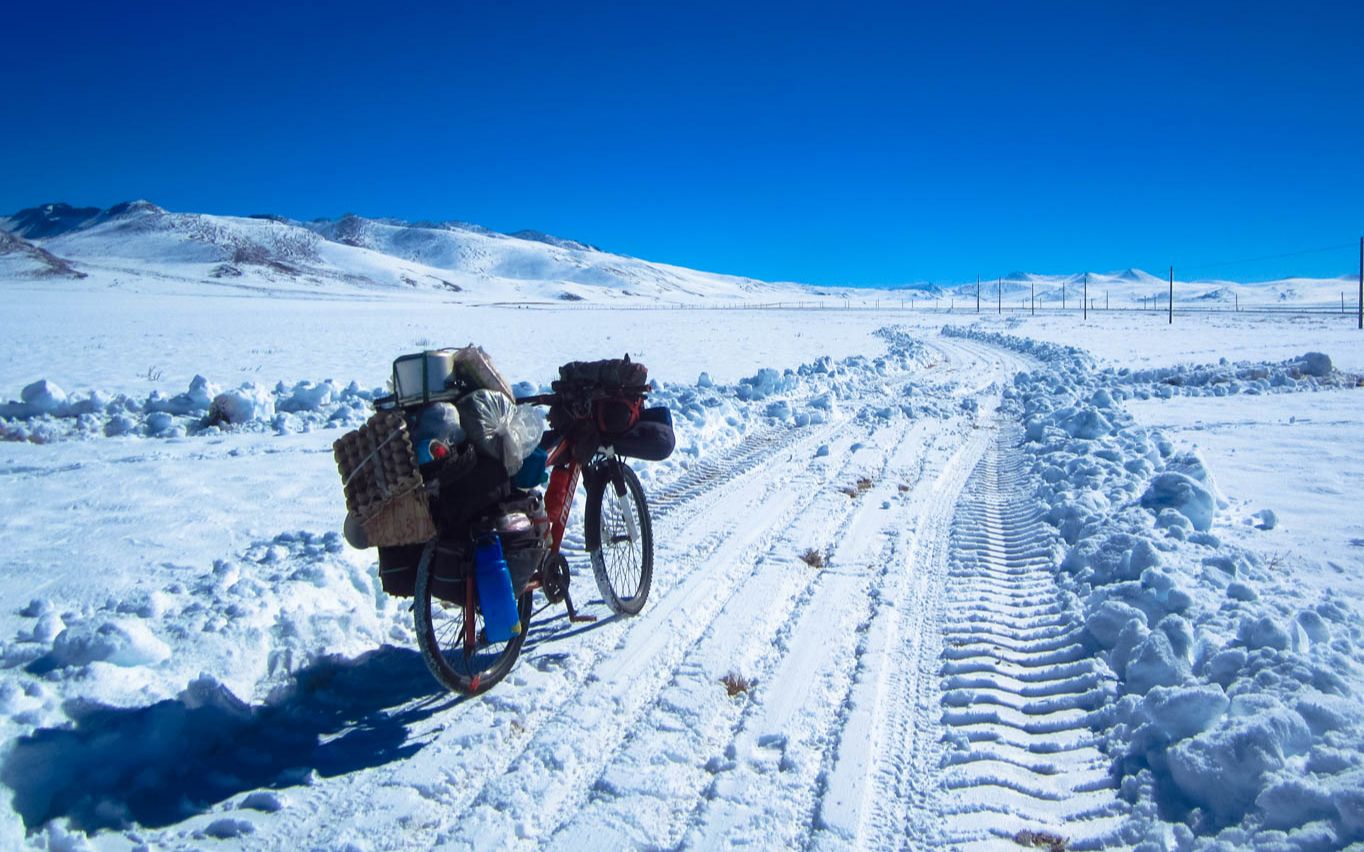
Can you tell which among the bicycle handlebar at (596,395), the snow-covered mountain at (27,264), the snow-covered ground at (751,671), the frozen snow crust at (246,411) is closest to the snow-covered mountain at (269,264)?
the snow-covered mountain at (27,264)

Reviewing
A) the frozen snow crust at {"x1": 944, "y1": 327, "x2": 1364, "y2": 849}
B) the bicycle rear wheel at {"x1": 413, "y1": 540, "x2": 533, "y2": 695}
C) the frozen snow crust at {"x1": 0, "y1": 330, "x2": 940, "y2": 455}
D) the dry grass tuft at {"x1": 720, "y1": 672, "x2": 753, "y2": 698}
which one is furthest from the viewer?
the frozen snow crust at {"x1": 0, "y1": 330, "x2": 940, "y2": 455}

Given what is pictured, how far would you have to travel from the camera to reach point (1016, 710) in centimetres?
372

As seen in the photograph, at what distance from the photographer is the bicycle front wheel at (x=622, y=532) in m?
4.83

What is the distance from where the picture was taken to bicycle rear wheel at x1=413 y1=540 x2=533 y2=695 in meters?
3.57

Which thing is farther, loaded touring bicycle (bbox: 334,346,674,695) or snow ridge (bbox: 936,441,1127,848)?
loaded touring bicycle (bbox: 334,346,674,695)

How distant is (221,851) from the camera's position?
285 centimetres

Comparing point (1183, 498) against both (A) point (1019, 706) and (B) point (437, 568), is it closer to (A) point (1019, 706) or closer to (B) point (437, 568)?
(A) point (1019, 706)

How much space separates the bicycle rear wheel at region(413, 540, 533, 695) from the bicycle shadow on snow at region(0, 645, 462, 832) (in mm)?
179

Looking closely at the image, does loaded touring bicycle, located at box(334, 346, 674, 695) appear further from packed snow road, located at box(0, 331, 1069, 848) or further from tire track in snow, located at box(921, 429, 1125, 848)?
tire track in snow, located at box(921, 429, 1125, 848)

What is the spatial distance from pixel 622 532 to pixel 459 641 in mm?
1298

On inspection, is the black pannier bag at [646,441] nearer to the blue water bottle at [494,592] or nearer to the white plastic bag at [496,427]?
the white plastic bag at [496,427]

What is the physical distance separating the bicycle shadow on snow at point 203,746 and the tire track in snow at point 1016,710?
216 cm

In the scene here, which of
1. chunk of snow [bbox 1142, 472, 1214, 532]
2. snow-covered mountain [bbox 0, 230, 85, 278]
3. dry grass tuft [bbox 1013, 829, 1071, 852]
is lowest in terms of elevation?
dry grass tuft [bbox 1013, 829, 1071, 852]

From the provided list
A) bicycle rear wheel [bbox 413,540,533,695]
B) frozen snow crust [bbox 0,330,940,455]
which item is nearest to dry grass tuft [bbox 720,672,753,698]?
bicycle rear wheel [bbox 413,540,533,695]
